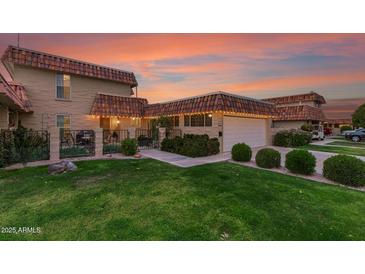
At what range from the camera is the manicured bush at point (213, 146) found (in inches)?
436

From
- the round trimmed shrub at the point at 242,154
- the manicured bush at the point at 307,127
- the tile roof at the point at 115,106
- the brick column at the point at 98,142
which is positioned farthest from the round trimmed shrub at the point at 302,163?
the manicured bush at the point at 307,127

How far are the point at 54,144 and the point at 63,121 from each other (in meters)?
5.78

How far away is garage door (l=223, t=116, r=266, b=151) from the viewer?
12.2m

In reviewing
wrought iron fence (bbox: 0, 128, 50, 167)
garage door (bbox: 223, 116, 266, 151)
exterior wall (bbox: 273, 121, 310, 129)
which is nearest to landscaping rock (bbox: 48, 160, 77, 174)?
wrought iron fence (bbox: 0, 128, 50, 167)

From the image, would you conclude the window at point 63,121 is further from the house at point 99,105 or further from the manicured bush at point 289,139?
the manicured bush at point 289,139

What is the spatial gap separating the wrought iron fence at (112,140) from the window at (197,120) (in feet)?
15.8

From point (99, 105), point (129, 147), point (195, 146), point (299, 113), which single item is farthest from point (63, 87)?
point (299, 113)

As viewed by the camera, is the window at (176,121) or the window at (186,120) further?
the window at (176,121)

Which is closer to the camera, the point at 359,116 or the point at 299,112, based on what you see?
the point at 299,112

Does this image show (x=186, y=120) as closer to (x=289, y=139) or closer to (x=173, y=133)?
(x=173, y=133)

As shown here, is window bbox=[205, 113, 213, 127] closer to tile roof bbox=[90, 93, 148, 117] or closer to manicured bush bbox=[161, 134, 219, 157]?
manicured bush bbox=[161, 134, 219, 157]

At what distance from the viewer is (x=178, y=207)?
13.9 feet

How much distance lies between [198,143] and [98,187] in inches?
255

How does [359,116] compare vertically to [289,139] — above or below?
above
